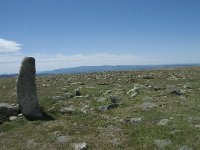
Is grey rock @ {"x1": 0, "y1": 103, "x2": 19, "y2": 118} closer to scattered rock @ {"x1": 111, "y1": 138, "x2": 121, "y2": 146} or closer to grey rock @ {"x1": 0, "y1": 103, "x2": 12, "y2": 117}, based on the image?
grey rock @ {"x1": 0, "y1": 103, "x2": 12, "y2": 117}

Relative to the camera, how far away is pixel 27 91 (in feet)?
92.3

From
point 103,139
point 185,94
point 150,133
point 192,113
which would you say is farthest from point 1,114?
point 185,94

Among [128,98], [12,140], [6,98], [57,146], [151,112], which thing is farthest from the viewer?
[6,98]

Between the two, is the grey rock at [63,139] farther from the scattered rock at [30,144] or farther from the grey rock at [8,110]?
the grey rock at [8,110]

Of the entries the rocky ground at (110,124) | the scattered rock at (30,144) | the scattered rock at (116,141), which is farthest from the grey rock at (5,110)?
the scattered rock at (116,141)

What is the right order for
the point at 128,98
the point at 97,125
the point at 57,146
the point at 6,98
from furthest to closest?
the point at 6,98 < the point at 128,98 < the point at 97,125 < the point at 57,146

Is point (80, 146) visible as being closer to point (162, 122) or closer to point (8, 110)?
point (162, 122)

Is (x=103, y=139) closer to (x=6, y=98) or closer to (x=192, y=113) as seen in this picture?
(x=192, y=113)

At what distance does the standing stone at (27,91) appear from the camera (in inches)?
1096

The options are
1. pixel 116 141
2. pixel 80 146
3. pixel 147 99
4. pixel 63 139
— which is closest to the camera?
pixel 80 146

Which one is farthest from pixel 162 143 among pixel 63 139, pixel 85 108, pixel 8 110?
pixel 8 110

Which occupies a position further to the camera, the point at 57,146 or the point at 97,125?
→ the point at 97,125

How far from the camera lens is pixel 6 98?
123 feet

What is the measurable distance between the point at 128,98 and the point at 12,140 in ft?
43.0
